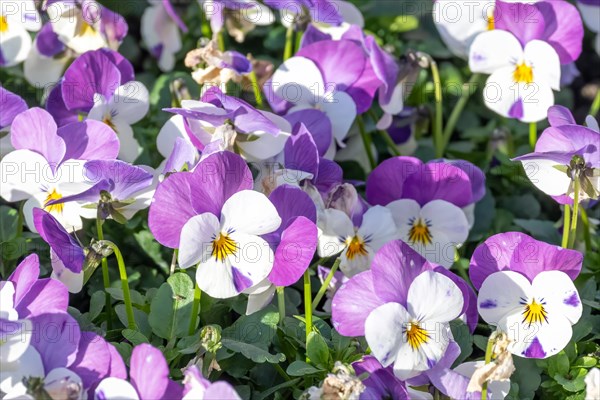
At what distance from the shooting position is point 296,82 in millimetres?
1773

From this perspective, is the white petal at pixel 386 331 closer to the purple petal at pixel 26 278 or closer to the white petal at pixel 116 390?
the white petal at pixel 116 390

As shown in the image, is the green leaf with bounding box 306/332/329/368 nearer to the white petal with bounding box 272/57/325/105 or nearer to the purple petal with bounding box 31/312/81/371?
the purple petal with bounding box 31/312/81/371

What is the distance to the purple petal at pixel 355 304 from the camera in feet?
4.46

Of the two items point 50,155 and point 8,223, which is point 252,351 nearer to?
point 50,155

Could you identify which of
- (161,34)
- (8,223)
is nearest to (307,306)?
(8,223)

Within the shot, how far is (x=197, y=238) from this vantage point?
1.34m

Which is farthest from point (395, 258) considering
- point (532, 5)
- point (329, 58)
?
point (532, 5)

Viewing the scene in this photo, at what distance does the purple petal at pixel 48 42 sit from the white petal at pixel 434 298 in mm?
1002

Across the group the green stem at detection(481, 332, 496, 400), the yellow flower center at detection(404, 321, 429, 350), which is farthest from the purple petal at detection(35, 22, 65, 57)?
the green stem at detection(481, 332, 496, 400)

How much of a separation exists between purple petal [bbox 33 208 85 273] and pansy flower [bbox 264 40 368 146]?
540 mm

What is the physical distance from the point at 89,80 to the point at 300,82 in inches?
15.0

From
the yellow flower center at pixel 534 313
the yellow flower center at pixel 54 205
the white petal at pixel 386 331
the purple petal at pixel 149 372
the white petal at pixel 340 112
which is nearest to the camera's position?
the purple petal at pixel 149 372

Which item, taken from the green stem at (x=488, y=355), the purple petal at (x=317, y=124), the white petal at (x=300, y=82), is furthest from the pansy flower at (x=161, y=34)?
the green stem at (x=488, y=355)

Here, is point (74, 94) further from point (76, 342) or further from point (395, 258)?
point (395, 258)
